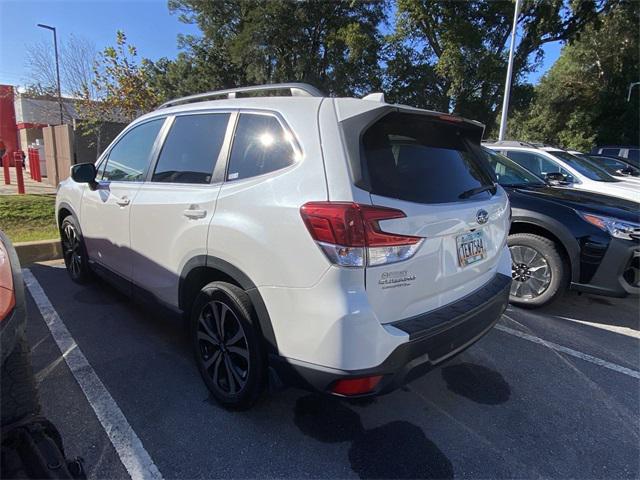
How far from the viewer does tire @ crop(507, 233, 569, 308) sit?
419 centimetres

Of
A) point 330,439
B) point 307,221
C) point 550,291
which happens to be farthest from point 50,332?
point 550,291

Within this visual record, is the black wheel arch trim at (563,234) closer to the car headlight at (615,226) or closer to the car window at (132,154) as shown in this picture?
the car headlight at (615,226)

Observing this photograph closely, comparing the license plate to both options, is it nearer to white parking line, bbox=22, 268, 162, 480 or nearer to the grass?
white parking line, bbox=22, 268, 162, 480

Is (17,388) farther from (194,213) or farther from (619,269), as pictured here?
(619,269)

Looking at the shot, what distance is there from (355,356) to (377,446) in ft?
2.53

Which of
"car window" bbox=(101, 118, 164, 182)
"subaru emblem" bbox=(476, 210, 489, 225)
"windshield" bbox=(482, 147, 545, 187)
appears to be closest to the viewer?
"subaru emblem" bbox=(476, 210, 489, 225)

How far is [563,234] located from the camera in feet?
13.4

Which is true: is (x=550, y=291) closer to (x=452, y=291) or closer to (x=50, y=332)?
(x=452, y=291)

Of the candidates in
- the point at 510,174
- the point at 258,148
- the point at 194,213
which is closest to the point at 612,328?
the point at 510,174

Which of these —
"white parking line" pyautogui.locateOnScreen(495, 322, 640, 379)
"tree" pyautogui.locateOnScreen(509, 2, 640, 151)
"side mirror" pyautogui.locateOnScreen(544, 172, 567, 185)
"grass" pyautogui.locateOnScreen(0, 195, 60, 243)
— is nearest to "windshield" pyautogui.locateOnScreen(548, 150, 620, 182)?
"side mirror" pyautogui.locateOnScreen(544, 172, 567, 185)

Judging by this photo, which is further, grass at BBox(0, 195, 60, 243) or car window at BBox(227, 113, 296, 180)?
grass at BBox(0, 195, 60, 243)

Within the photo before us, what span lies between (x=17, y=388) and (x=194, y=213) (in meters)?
1.25

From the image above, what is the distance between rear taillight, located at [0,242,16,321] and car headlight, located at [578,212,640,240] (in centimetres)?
441

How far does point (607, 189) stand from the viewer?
19.6 feet
